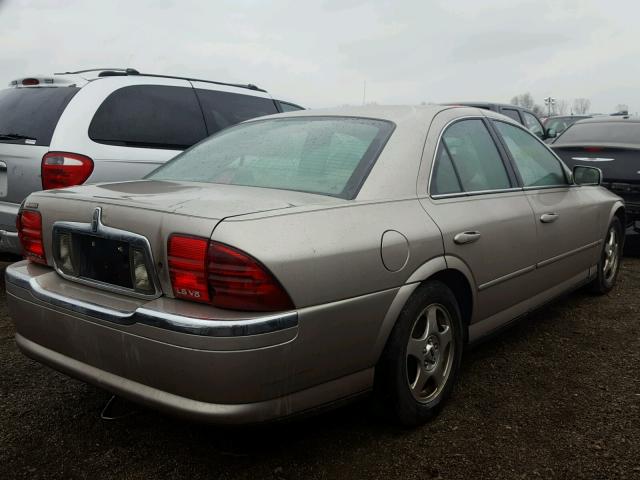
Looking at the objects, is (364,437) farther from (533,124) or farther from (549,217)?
(533,124)

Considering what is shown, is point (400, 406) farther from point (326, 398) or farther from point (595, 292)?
point (595, 292)

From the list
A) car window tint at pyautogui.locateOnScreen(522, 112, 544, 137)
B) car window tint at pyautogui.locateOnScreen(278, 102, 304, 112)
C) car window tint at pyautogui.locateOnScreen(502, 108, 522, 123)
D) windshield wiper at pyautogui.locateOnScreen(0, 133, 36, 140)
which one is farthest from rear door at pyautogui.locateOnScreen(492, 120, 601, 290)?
car window tint at pyautogui.locateOnScreen(522, 112, 544, 137)

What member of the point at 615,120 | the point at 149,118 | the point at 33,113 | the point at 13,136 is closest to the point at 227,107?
the point at 149,118

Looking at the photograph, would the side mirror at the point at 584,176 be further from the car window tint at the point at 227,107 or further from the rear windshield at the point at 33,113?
the rear windshield at the point at 33,113

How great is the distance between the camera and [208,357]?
6.30 ft

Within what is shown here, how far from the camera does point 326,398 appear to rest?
2.20m

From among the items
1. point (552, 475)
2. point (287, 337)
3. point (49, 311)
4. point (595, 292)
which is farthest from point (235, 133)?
point (595, 292)

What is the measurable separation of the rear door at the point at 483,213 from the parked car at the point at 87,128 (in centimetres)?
247

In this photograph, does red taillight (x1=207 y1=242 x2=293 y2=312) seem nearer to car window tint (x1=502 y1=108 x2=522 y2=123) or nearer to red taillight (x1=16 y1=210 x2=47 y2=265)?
red taillight (x1=16 y1=210 x2=47 y2=265)

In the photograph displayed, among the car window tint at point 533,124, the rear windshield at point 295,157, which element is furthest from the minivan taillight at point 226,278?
the car window tint at point 533,124

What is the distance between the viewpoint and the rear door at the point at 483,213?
9.08 feet

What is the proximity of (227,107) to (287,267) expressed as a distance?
387 cm

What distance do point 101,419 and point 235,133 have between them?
1593 millimetres

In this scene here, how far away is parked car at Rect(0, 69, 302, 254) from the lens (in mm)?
4109
